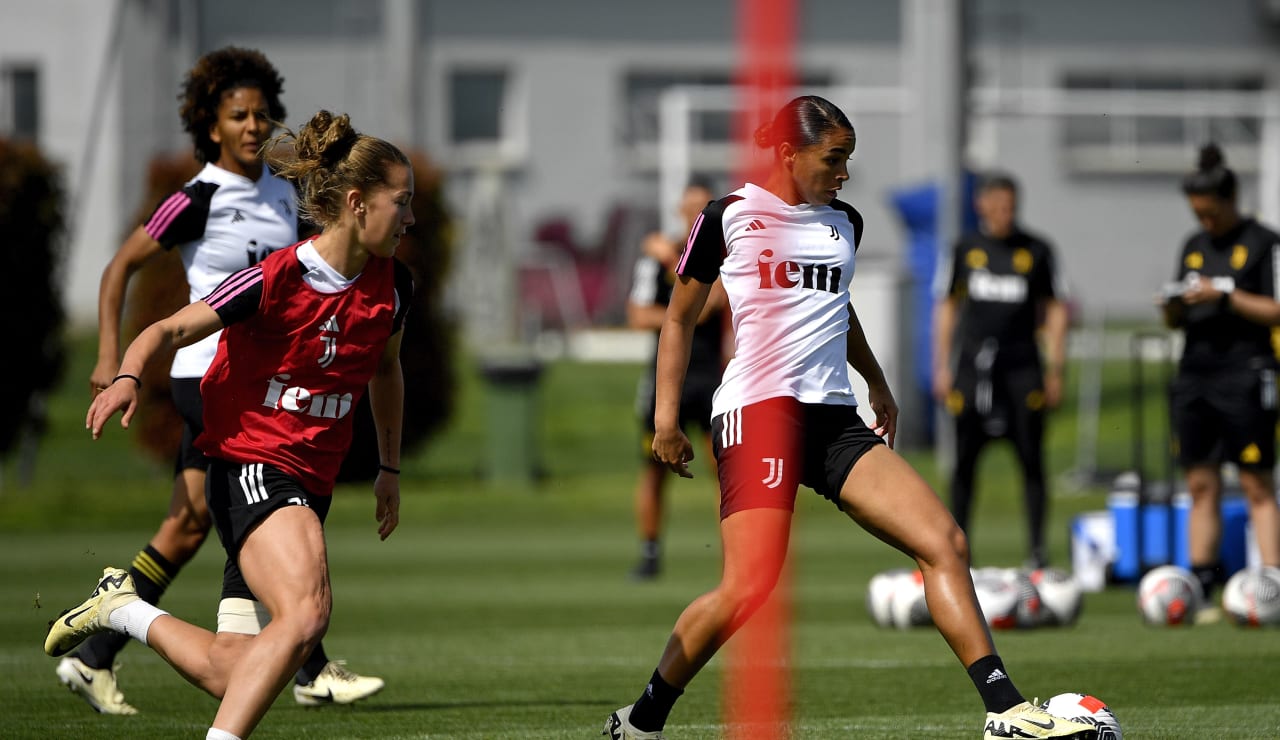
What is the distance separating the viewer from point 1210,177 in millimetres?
9930

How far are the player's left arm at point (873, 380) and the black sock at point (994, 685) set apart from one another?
0.93 m

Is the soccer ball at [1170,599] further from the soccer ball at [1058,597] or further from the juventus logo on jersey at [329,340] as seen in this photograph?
the juventus logo on jersey at [329,340]

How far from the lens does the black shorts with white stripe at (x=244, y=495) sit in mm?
5512

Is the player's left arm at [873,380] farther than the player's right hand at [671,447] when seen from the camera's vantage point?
Yes

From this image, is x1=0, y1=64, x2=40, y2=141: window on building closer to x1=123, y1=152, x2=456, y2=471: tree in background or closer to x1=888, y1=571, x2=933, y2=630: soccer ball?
x1=123, y1=152, x2=456, y2=471: tree in background

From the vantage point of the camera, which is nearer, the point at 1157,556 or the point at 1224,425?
the point at 1224,425

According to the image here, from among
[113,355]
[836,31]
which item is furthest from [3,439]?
[836,31]

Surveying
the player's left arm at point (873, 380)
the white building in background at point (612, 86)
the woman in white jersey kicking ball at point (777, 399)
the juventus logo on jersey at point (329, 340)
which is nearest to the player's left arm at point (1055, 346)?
the player's left arm at point (873, 380)

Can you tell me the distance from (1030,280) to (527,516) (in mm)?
7622

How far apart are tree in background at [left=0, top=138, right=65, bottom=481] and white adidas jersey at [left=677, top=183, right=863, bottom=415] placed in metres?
14.4

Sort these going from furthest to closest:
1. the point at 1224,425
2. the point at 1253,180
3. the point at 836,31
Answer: the point at 836,31 → the point at 1253,180 → the point at 1224,425

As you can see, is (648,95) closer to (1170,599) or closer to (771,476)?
(1170,599)

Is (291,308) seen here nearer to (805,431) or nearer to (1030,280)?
(805,431)

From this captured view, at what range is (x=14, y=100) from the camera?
103 feet
